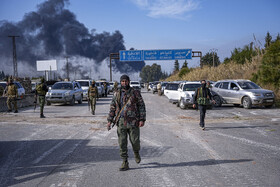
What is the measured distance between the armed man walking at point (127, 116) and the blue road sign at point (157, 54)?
41.1 meters

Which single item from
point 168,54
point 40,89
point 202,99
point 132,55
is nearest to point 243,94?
point 202,99

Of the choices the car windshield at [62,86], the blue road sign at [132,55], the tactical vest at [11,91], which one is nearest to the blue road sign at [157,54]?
the blue road sign at [132,55]

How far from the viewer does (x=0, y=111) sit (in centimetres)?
1614

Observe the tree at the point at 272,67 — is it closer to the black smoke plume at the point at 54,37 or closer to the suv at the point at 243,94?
the suv at the point at 243,94

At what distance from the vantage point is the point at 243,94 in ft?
54.3

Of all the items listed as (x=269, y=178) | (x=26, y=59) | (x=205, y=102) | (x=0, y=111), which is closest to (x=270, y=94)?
(x=205, y=102)

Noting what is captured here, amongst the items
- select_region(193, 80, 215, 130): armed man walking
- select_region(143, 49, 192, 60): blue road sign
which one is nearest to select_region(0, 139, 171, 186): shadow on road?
select_region(193, 80, 215, 130): armed man walking

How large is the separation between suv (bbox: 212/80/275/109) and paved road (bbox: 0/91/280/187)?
21.2 feet

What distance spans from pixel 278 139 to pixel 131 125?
480 cm

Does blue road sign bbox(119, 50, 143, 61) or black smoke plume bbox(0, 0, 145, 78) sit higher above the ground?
black smoke plume bbox(0, 0, 145, 78)

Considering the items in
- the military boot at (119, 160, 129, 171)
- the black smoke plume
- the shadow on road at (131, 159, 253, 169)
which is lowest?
the shadow on road at (131, 159, 253, 169)

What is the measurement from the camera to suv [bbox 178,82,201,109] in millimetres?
16641

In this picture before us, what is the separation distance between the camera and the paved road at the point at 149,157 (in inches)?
178

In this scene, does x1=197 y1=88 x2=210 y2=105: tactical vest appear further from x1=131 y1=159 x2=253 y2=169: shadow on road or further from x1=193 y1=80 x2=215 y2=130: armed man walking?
x1=131 y1=159 x2=253 y2=169: shadow on road
